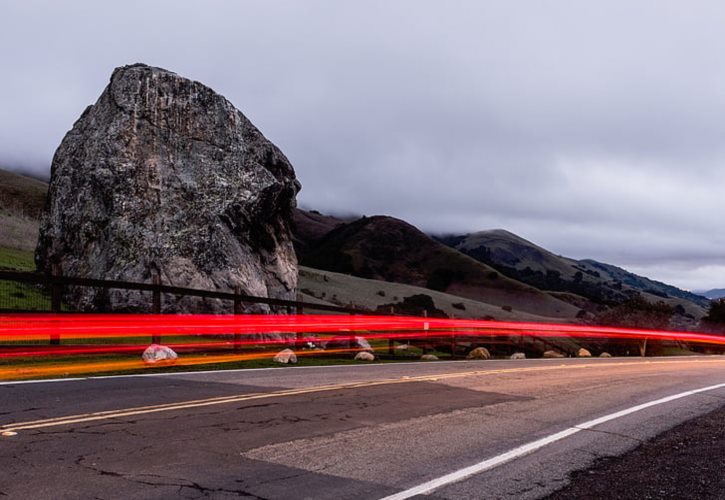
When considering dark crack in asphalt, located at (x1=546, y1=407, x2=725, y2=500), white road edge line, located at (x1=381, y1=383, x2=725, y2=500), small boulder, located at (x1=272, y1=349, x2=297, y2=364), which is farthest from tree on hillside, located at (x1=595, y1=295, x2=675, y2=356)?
dark crack in asphalt, located at (x1=546, y1=407, x2=725, y2=500)

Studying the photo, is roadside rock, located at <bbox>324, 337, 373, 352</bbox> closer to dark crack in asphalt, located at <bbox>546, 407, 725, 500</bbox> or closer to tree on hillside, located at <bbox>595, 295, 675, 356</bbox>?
dark crack in asphalt, located at <bbox>546, 407, 725, 500</bbox>

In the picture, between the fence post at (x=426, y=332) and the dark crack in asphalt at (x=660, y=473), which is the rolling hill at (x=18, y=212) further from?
the dark crack in asphalt at (x=660, y=473)

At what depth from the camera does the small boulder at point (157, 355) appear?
13391 mm

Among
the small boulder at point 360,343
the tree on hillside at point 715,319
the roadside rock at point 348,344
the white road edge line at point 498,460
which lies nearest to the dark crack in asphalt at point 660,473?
the white road edge line at point 498,460

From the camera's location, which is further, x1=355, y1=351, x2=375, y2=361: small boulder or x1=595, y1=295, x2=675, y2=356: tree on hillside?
x1=595, y1=295, x2=675, y2=356: tree on hillside

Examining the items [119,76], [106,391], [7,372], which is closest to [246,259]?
[119,76]

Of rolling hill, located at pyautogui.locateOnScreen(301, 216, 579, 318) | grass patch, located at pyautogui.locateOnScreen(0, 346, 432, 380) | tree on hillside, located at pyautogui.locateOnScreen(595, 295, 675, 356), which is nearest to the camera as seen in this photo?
grass patch, located at pyautogui.locateOnScreen(0, 346, 432, 380)

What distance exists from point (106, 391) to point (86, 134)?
657 inches

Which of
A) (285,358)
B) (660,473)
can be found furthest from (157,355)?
(660,473)

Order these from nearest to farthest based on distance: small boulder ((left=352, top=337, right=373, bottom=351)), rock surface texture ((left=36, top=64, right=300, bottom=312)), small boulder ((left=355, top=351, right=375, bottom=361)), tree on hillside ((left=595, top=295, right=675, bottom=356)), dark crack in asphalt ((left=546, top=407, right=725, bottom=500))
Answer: dark crack in asphalt ((left=546, top=407, right=725, bottom=500)) → small boulder ((left=355, top=351, right=375, bottom=361)) → rock surface texture ((left=36, top=64, right=300, bottom=312)) → small boulder ((left=352, top=337, right=373, bottom=351)) → tree on hillside ((left=595, top=295, right=675, bottom=356))

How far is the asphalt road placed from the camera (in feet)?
17.5

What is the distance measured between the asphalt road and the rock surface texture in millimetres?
9043

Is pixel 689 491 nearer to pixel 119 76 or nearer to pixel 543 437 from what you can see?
pixel 543 437

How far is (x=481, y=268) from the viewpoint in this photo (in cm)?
14250
